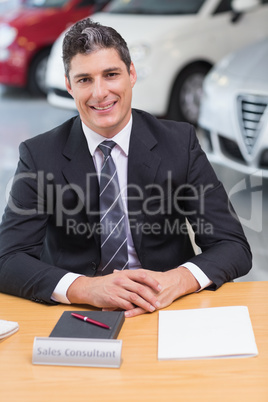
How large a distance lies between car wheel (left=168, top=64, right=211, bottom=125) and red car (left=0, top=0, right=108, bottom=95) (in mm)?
2117

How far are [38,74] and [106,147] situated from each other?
5871 mm

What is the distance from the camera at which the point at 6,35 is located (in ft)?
25.3

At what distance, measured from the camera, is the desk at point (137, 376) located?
4.53 ft

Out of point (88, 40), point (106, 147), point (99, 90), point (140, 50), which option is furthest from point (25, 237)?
point (140, 50)

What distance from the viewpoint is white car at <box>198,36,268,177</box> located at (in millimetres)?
4219

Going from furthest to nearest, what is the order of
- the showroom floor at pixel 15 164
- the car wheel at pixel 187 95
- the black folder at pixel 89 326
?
the car wheel at pixel 187 95 → the showroom floor at pixel 15 164 → the black folder at pixel 89 326

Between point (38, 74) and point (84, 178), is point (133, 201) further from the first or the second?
point (38, 74)

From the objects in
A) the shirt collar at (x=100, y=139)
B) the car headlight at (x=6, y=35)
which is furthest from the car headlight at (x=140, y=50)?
the shirt collar at (x=100, y=139)

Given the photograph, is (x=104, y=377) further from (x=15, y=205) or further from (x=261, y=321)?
(x=15, y=205)

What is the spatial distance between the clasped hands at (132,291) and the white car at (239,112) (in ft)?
8.10

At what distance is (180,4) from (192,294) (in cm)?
482

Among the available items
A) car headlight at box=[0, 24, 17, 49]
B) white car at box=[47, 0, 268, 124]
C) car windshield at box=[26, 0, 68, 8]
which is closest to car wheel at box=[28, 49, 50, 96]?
car headlight at box=[0, 24, 17, 49]

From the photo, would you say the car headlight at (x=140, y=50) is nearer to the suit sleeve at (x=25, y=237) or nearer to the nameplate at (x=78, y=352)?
the suit sleeve at (x=25, y=237)

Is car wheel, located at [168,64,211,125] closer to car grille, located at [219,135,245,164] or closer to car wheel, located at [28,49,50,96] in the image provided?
car grille, located at [219,135,245,164]
